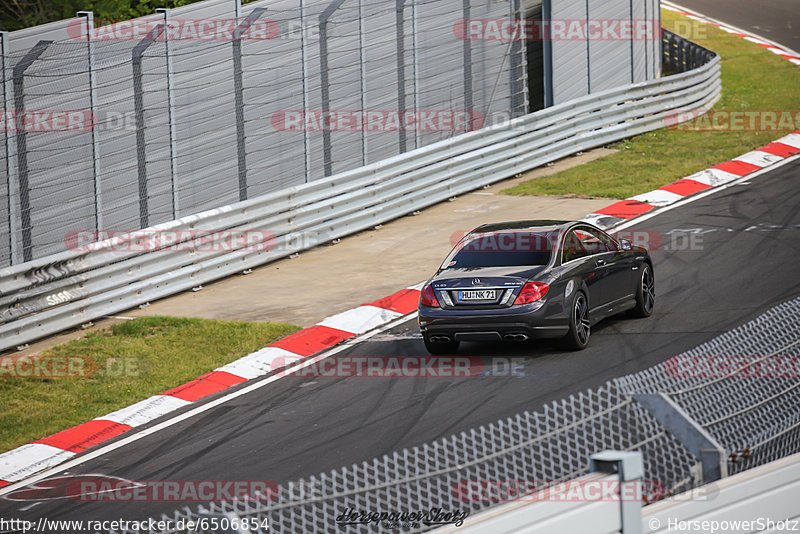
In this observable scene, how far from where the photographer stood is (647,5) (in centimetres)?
2844

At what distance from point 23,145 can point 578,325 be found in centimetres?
758

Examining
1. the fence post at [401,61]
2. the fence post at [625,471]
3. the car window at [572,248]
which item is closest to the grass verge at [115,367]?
the car window at [572,248]

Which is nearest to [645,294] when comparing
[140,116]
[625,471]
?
[140,116]

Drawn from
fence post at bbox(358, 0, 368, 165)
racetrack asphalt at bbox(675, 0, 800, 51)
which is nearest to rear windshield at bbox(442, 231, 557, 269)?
fence post at bbox(358, 0, 368, 165)

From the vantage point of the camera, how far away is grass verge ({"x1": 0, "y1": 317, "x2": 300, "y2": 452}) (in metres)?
11.2

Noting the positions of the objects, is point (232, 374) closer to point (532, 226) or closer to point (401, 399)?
point (401, 399)

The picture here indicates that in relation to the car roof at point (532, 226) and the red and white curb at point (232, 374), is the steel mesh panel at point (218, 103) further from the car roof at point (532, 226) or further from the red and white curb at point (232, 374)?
the car roof at point (532, 226)

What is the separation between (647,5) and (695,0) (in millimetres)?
18329

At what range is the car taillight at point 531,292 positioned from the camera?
11.2 meters

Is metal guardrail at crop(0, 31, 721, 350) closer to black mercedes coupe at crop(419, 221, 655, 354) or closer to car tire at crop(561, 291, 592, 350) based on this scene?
black mercedes coupe at crop(419, 221, 655, 354)

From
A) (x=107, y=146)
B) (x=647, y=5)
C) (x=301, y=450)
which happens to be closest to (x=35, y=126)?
(x=107, y=146)

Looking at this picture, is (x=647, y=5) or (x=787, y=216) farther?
(x=647, y=5)

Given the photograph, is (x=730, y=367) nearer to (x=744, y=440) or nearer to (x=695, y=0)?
(x=744, y=440)

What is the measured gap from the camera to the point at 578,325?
11523 millimetres
